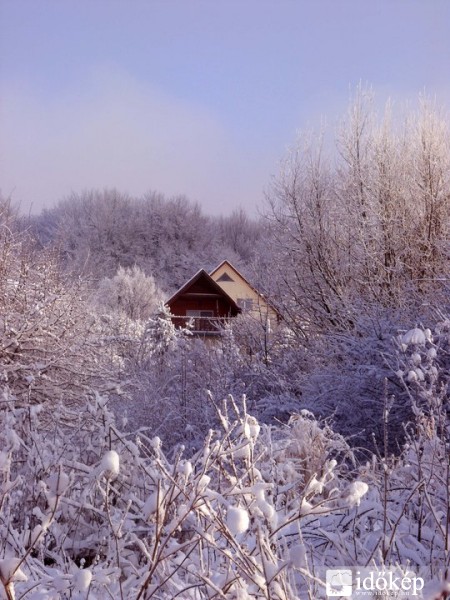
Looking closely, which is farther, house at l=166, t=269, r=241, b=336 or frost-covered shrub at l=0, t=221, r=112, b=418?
house at l=166, t=269, r=241, b=336

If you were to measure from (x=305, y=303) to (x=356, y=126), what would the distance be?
4.34m

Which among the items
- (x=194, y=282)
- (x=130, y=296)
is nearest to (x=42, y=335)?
(x=194, y=282)

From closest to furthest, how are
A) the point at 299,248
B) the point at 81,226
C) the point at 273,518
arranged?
the point at 273,518
the point at 299,248
the point at 81,226

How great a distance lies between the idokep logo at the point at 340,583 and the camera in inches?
73.7

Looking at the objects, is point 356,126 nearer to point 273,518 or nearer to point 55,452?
point 55,452

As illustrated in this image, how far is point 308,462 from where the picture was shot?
17.6ft

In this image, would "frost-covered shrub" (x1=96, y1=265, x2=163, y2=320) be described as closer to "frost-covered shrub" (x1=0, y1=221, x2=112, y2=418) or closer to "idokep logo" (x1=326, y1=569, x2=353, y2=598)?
"frost-covered shrub" (x1=0, y1=221, x2=112, y2=418)

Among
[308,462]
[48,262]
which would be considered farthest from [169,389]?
[308,462]

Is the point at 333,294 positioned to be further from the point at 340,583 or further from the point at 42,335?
the point at 340,583

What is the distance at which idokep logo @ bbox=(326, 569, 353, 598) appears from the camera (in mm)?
1871

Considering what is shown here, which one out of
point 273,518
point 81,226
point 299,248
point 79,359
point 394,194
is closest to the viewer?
point 273,518

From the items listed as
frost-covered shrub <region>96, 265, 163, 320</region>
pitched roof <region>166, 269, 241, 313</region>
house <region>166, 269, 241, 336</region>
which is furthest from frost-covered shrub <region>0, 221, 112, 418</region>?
frost-covered shrub <region>96, 265, 163, 320</region>

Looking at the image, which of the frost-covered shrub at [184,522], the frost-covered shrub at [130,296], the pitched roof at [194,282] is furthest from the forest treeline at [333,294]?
the frost-covered shrub at [130,296]

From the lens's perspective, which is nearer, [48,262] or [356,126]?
[48,262]
